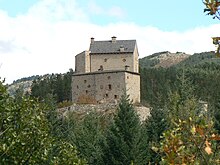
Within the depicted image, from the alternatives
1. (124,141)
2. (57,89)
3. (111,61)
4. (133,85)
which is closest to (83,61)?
(111,61)

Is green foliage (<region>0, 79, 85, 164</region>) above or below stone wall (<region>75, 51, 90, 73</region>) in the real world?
below

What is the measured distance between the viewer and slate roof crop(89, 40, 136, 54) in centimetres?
7388

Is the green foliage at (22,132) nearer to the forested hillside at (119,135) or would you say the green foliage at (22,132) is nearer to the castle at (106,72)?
the forested hillside at (119,135)

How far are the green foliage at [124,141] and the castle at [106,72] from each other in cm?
3908

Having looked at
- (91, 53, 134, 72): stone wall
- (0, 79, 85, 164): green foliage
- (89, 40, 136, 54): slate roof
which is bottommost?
(0, 79, 85, 164): green foliage

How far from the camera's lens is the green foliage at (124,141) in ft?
90.8

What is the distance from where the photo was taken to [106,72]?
71.3 m

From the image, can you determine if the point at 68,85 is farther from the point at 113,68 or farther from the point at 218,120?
the point at 218,120

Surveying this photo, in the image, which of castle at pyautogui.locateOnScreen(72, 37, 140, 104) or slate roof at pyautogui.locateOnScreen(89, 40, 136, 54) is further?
slate roof at pyautogui.locateOnScreen(89, 40, 136, 54)

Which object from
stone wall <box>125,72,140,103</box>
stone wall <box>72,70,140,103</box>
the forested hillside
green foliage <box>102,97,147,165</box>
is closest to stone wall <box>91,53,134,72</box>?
stone wall <box>125,72,140,103</box>

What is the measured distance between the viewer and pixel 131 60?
240 ft

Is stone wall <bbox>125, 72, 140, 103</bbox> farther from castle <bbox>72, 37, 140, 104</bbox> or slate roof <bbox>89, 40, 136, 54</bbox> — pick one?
slate roof <bbox>89, 40, 136, 54</bbox>

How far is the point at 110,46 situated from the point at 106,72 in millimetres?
5266

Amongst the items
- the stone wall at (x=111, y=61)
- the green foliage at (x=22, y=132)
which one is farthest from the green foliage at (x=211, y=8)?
the stone wall at (x=111, y=61)
